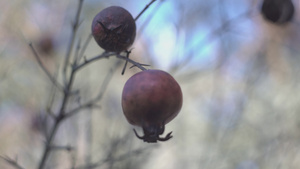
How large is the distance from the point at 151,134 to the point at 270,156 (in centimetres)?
399

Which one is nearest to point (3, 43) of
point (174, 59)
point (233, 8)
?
point (174, 59)

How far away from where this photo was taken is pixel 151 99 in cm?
112

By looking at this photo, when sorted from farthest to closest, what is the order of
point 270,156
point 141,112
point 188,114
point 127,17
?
point 188,114
point 270,156
point 127,17
point 141,112

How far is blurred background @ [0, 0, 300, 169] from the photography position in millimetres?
3389

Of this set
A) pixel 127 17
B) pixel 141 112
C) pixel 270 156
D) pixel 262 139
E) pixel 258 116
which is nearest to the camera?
pixel 141 112

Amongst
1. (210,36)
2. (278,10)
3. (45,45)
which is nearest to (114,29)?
(278,10)

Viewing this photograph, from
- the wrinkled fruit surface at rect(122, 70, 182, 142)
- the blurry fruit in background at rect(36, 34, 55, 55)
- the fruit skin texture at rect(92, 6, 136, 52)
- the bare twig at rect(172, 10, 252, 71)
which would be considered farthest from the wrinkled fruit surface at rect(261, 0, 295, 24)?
the blurry fruit in background at rect(36, 34, 55, 55)

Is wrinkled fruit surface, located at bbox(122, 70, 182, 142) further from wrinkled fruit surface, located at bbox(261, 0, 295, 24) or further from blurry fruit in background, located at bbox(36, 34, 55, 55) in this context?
blurry fruit in background, located at bbox(36, 34, 55, 55)

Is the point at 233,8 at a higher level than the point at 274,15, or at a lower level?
lower

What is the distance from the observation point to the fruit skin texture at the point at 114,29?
143cm

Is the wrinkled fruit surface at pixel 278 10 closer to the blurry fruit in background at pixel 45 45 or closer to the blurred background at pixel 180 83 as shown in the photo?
the blurred background at pixel 180 83

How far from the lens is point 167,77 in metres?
1.18

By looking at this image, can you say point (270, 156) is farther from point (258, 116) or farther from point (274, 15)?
point (274, 15)

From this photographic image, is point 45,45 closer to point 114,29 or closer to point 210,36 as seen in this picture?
point 210,36
